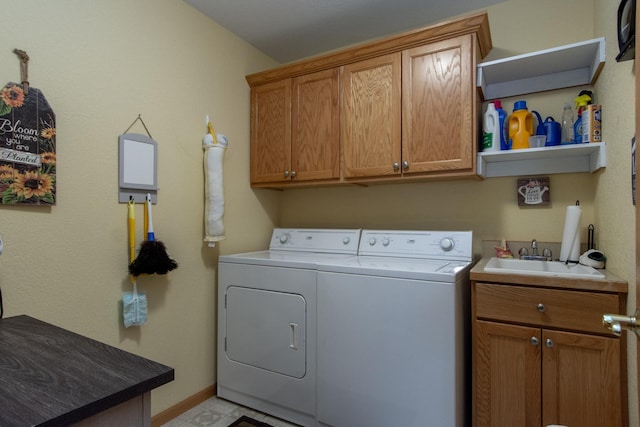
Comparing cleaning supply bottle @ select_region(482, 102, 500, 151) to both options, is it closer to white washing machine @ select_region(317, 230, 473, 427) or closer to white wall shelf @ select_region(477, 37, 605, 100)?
white wall shelf @ select_region(477, 37, 605, 100)

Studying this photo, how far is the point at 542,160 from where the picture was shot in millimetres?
1953

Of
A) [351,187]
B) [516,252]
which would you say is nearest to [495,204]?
[516,252]

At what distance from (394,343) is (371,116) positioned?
1.27 meters

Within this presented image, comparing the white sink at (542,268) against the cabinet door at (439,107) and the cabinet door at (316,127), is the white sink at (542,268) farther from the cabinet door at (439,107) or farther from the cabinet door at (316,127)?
the cabinet door at (316,127)

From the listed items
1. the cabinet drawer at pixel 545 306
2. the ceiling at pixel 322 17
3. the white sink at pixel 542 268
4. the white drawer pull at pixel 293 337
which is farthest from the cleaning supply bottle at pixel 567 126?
the white drawer pull at pixel 293 337

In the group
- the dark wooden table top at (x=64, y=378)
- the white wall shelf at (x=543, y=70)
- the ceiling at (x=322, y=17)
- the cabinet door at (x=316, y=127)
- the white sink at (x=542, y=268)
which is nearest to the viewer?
the dark wooden table top at (x=64, y=378)

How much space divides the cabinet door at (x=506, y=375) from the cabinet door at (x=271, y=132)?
1521mm

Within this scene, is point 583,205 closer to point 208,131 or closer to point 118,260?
point 208,131

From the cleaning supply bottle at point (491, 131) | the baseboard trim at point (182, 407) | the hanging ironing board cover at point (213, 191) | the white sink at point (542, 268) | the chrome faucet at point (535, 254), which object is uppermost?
the cleaning supply bottle at point (491, 131)

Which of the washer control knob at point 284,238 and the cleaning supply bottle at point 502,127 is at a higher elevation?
the cleaning supply bottle at point 502,127

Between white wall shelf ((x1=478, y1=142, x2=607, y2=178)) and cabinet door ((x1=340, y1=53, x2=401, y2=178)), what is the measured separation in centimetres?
50

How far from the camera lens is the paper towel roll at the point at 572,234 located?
1.76 m

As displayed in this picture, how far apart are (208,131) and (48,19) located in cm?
90

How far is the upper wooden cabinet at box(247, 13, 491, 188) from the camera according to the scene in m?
1.82
